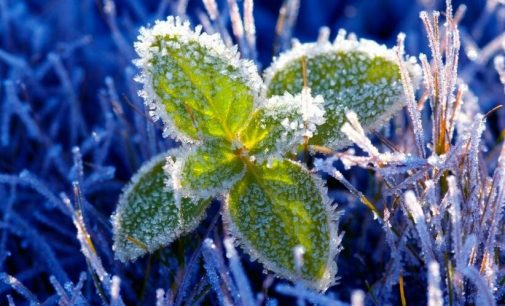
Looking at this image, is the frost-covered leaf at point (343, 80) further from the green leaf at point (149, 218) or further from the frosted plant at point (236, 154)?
the green leaf at point (149, 218)

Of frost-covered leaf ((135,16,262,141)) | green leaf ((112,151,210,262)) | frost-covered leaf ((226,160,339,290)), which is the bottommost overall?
frost-covered leaf ((226,160,339,290))

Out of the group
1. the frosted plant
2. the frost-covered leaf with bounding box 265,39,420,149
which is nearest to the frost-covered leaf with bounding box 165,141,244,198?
the frosted plant

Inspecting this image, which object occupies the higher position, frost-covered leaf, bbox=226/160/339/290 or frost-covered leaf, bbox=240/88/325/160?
frost-covered leaf, bbox=240/88/325/160

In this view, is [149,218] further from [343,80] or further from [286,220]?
[343,80]

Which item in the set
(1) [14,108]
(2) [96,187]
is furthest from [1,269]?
(1) [14,108]

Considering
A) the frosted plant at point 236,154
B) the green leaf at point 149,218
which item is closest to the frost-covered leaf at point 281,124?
the frosted plant at point 236,154

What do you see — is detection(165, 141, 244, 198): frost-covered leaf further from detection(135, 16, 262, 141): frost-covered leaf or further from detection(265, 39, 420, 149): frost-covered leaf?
detection(265, 39, 420, 149): frost-covered leaf
